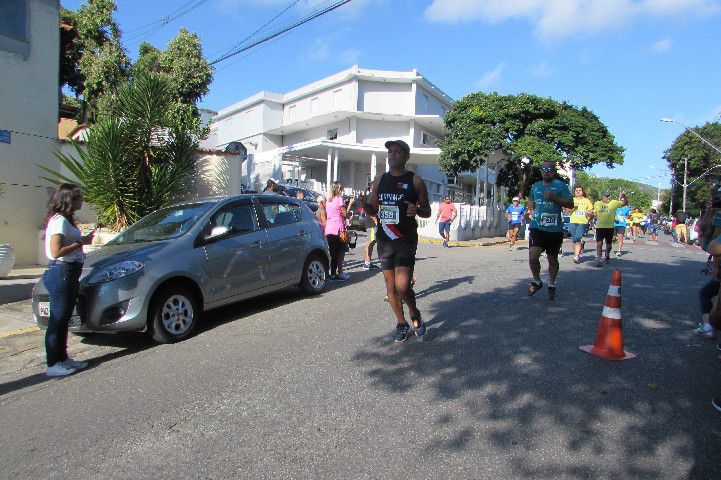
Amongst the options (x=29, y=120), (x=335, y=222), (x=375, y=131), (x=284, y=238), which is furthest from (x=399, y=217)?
(x=375, y=131)

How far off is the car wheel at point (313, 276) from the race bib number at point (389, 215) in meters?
3.04

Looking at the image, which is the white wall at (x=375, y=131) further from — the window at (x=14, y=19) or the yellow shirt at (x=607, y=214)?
the window at (x=14, y=19)

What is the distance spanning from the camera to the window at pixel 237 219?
656 cm

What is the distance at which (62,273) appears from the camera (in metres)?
4.75

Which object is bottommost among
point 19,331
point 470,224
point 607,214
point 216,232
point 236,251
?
point 19,331

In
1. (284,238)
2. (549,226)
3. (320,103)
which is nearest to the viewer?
(549,226)

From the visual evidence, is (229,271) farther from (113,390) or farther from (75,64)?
(75,64)

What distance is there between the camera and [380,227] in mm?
5035

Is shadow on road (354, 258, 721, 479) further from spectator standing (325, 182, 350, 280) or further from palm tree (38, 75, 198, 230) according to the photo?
palm tree (38, 75, 198, 230)

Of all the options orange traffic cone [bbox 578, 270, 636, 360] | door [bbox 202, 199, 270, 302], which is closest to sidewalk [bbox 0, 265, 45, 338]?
door [bbox 202, 199, 270, 302]

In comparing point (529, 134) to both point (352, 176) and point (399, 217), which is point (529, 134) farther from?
point (399, 217)

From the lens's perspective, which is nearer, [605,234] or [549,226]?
[549,226]

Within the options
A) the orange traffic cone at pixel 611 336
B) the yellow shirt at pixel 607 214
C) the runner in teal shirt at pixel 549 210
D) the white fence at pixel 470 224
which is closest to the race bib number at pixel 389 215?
the orange traffic cone at pixel 611 336

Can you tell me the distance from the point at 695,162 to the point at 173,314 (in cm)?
6273
